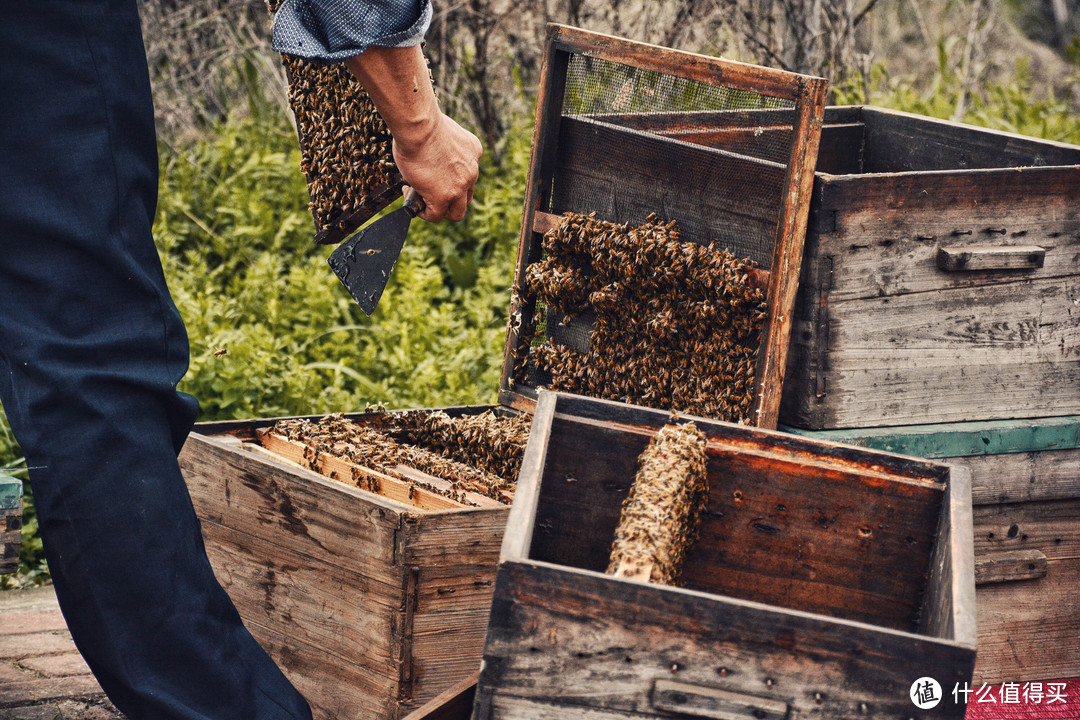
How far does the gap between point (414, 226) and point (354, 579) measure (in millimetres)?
3694

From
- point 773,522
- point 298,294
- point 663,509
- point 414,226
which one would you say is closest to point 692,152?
point 773,522

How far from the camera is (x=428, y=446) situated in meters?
2.88

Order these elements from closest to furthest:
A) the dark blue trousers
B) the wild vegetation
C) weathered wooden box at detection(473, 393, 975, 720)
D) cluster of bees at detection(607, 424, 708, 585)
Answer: weathered wooden box at detection(473, 393, 975, 720)
cluster of bees at detection(607, 424, 708, 585)
the dark blue trousers
the wild vegetation

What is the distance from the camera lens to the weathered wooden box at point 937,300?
Answer: 7.68 ft

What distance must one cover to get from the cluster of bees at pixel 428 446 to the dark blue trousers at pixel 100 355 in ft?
1.97

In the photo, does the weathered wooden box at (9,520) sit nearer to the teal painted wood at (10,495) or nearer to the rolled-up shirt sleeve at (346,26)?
the teal painted wood at (10,495)

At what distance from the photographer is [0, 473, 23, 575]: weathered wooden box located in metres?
2.00

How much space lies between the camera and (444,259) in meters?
5.61

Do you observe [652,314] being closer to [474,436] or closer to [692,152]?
[692,152]

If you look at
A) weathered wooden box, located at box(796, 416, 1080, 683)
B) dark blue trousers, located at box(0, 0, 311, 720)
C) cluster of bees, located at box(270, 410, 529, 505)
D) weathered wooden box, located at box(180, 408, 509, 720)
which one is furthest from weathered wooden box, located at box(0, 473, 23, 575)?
weathered wooden box, located at box(796, 416, 1080, 683)

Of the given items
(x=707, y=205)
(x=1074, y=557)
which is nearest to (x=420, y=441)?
(x=707, y=205)

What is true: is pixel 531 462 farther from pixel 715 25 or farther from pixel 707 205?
pixel 715 25

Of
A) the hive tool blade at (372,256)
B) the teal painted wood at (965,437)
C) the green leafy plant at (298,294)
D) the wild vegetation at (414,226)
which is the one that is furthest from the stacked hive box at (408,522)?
the wild vegetation at (414,226)

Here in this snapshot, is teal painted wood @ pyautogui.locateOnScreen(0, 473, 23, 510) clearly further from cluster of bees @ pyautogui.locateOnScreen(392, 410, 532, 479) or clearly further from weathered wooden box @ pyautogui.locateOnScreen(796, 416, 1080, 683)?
weathered wooden box @ pyautogui.locateOnScreen(796, 416, 1080, 683)
